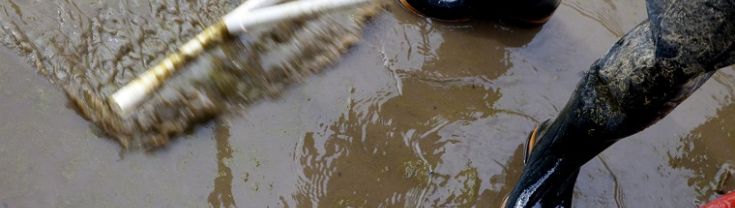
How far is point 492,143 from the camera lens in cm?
216

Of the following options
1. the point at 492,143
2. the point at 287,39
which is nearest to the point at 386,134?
the point at 492,143

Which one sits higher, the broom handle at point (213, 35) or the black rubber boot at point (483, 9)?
the broom handle at point (213, 35)

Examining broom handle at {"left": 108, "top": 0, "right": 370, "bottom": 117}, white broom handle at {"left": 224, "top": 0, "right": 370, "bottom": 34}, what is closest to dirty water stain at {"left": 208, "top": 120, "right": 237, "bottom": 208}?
broom handle at {"left": 108, "top": 0, "right": 370, "bottom": 117}

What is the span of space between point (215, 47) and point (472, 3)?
98 centimetres

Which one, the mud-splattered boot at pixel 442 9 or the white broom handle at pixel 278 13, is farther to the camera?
the mud-splattered boot at pixel 442 9

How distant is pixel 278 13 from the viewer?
2234 mm

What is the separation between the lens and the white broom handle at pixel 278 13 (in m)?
2.18

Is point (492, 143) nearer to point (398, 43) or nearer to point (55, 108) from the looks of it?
point (398, 43)

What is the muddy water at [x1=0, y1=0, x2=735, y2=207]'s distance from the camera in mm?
1958

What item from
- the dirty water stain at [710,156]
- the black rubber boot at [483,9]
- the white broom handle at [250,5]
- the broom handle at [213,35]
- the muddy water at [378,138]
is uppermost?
the white broom handle at [250,5]

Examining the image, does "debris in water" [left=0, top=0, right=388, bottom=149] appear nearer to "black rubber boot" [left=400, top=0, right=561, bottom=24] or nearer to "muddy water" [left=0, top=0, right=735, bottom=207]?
"muddy water" [left=0, top=0, right=735, bottom=207]

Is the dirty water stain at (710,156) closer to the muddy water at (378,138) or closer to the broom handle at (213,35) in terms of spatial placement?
the muddy water at (378,138)

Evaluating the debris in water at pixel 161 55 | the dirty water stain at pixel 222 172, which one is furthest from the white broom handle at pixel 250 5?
the dirty water stain at pixel 222 172

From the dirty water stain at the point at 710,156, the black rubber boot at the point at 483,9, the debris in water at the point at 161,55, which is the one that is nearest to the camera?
the debris in water at the point at 161,55
